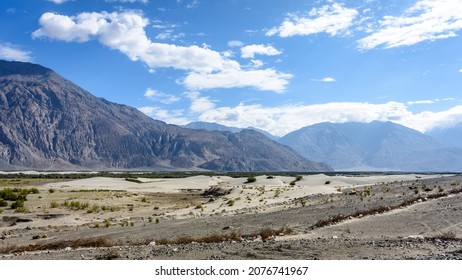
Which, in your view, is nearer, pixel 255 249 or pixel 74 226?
pixel 255 249

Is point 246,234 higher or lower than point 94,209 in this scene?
higher

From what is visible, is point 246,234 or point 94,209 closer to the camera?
point 246,234

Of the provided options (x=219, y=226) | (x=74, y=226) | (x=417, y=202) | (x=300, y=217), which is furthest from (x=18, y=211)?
(x=417, y=202)

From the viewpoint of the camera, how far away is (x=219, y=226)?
2266 centimetres

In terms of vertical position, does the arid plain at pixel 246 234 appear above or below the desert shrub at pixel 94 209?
above

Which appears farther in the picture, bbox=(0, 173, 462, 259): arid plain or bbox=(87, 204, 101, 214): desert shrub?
bbox=(87, 204, 101, 214): desert shrub

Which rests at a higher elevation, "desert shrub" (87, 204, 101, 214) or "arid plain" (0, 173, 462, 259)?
"arid plain" (0, 173, 462, 259)

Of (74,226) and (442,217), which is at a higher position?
(442,217)

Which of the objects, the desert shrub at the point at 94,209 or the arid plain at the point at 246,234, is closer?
the arid plain at the point at 246,234
